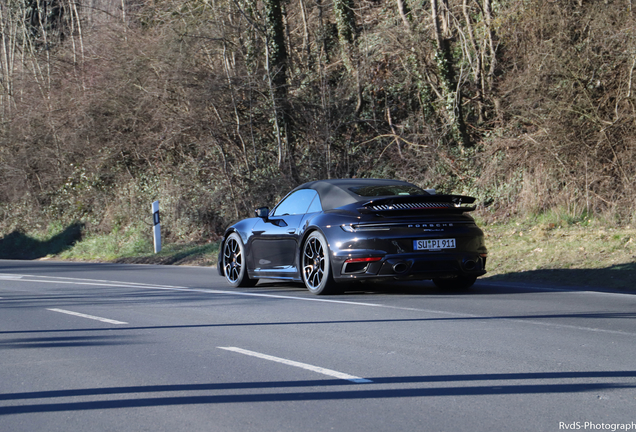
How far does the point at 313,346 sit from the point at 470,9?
1697 centimetres

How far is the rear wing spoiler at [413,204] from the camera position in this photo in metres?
8.69

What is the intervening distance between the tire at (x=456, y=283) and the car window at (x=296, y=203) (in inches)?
82.9

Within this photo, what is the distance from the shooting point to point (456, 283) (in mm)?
9625

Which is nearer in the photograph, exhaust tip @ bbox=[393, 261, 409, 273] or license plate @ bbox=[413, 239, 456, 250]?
exhaust tip @ bbox=[393, 261, 409, 273]

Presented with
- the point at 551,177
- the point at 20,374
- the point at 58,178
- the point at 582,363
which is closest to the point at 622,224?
the point at 551,177

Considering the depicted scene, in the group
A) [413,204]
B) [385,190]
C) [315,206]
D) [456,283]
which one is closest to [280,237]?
[315,206]

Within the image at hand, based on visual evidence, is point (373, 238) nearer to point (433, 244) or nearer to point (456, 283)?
point (433, 244)

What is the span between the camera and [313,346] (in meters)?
5.95

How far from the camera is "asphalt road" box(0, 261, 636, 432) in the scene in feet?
13.1

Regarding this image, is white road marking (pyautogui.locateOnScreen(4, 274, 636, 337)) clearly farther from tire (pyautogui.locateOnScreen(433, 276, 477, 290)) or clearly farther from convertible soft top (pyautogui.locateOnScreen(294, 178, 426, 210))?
tire (pyautogui.locateOnScreen(433, 276, 477, 290))

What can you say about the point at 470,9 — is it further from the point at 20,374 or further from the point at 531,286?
Result: the point at 20,374

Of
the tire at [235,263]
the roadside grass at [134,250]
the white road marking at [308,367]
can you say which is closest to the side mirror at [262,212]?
the tire at [235,263]

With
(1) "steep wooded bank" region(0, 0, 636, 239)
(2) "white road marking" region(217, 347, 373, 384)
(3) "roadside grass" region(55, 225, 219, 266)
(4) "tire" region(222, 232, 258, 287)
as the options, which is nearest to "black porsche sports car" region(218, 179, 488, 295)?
(4) "tire" region(222, 232, 258, 287)

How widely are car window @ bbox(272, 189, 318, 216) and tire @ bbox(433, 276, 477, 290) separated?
6.91ft
